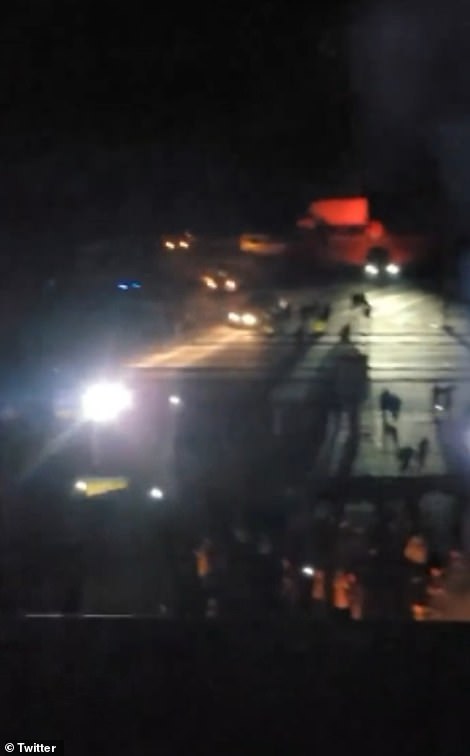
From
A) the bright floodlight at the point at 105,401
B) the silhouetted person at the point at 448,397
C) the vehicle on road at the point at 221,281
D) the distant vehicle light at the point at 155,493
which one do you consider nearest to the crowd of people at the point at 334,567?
the distant vehicle light at the point at 155,493

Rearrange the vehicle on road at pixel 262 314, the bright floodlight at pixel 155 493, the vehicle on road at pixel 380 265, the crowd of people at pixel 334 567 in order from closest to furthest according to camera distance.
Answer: the crowd of people at pixel 334 567, the bright floodlight at pixel 155 493, the vehicle on road at pixel 380 265, the vehicle on road at pixel 262 314

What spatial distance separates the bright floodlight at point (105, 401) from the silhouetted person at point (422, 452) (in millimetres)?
577

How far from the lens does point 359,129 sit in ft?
8.54

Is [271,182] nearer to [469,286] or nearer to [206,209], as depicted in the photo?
[206,209]

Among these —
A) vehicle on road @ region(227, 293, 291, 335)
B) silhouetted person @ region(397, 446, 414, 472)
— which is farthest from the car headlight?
silhouetted person @ region(397, 446, 414, 472)

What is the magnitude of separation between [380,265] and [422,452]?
14.4 inches

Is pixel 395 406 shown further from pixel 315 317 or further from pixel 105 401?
pixel 105 401

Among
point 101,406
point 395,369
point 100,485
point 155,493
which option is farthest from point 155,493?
point 395,369

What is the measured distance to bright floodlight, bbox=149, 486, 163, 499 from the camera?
8.74ft

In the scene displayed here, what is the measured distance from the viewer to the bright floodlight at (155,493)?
266 cm

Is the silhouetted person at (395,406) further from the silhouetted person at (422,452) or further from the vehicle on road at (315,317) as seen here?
the vehicle on road at (315,317)

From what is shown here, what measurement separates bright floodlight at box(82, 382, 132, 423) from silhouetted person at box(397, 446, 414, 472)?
55 centimetres

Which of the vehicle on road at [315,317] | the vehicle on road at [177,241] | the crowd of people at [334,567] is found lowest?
the crowd of people at [334,567]

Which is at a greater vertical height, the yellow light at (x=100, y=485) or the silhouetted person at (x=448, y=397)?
the silhouetted person at (x=448, y=397)
